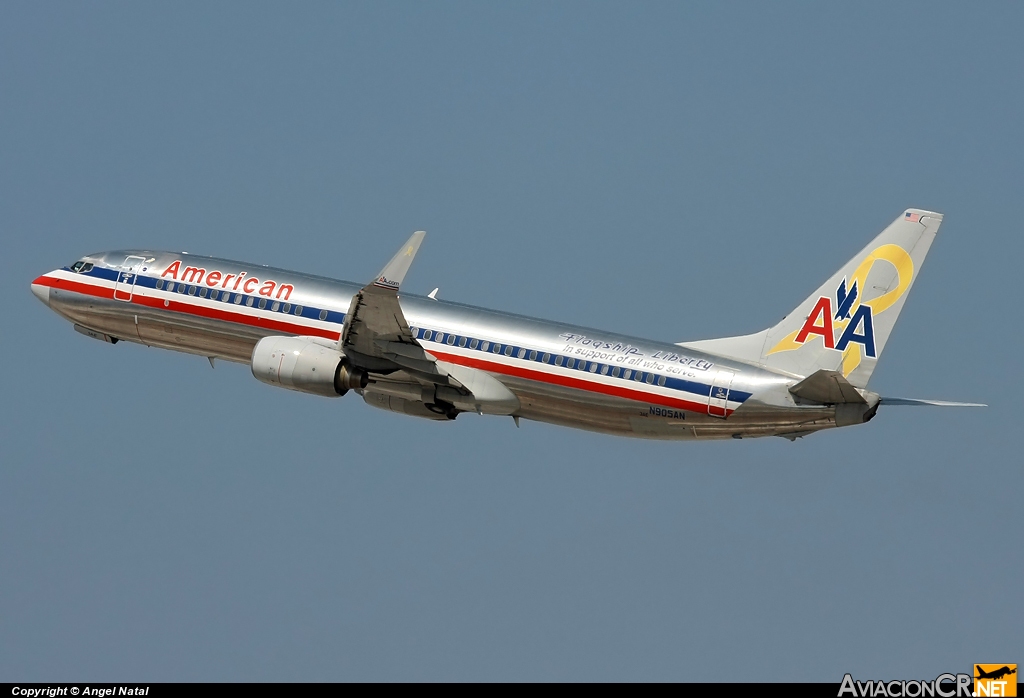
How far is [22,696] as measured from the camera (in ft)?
135

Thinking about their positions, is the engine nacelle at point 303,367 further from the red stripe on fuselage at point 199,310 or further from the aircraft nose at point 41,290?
the aircraft nose at point 41,290

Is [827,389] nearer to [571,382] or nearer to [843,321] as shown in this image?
[843,321]

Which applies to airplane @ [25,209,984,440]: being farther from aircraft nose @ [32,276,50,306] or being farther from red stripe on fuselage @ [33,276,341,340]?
aircraft nose @ [32,276,50,306]

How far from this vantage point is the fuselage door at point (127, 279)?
5406 cm

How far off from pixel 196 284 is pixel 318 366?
7.21 metres

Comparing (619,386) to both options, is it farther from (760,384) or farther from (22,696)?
(22,696)

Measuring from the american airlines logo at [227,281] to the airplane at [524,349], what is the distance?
47mm

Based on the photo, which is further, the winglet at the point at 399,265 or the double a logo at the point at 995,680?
the winglet at the point at 399,265

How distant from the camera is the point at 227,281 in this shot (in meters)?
52.5

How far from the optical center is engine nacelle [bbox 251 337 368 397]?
4812cm

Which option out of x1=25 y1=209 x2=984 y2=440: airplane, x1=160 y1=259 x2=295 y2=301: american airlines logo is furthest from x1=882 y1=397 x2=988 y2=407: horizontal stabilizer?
x1=160 y1=259 x2=295 y2=301: american airlines logo

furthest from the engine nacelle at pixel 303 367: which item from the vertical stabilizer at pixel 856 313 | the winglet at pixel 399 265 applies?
the vertical stabilizer at pixel 856 313

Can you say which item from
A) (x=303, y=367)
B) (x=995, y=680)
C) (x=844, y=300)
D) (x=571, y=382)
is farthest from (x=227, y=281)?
(x=995, y=680)

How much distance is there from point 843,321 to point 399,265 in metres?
13.0
